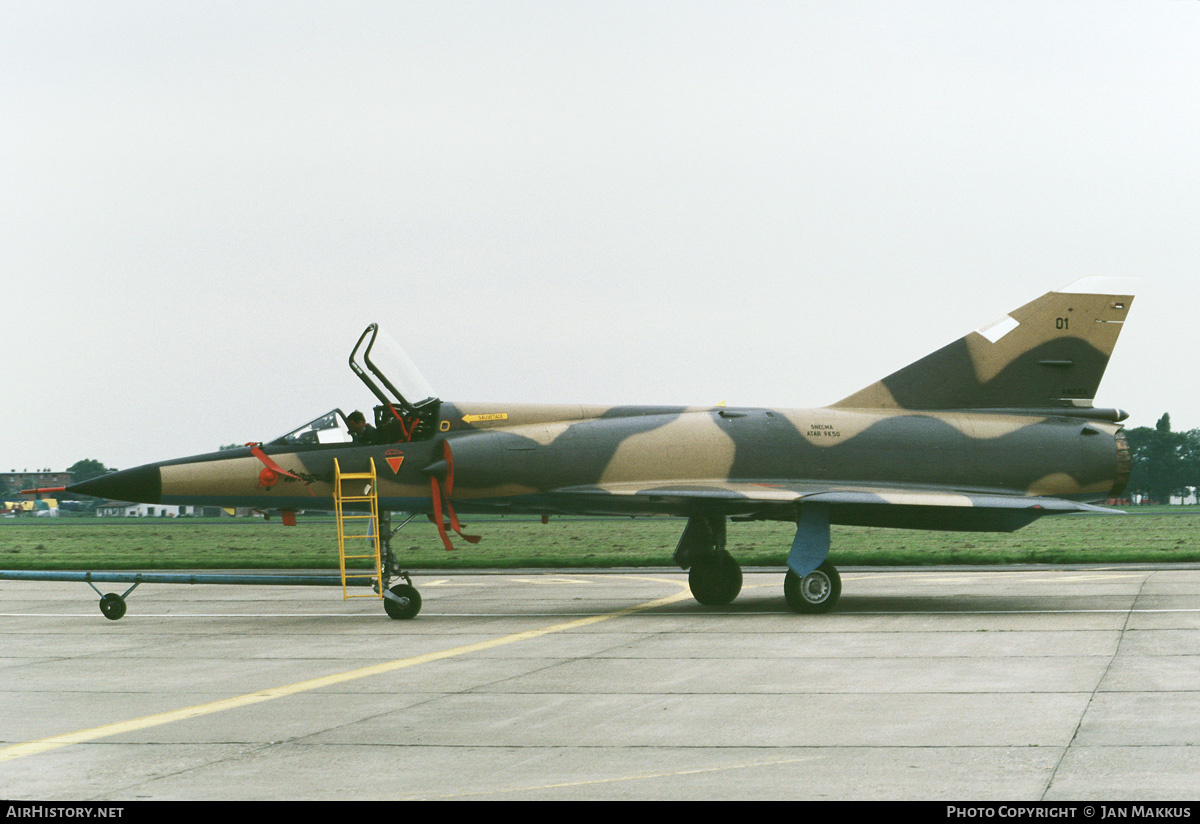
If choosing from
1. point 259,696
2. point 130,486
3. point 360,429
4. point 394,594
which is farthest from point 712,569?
point 259,696

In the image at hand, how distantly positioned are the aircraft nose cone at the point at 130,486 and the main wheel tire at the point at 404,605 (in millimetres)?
3189

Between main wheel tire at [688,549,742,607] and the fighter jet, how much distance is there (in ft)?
0.06

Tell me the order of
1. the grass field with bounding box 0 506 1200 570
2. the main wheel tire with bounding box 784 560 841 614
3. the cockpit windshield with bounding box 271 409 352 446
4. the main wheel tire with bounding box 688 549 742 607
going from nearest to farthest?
the main wheel tire with bounding box 784 560 841 614 < the cockpit windshield with bounding box 271 409 352 446 < the main wheel tire with bounding box 688 549 742 607 < the grass field with bounding box 0 506 1200 570

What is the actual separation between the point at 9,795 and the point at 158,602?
515 inches

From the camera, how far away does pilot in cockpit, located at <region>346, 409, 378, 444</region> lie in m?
15.4

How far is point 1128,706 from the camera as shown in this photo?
7.93 m

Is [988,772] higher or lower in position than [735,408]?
lower

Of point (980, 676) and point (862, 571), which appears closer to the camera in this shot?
point (980, 676)

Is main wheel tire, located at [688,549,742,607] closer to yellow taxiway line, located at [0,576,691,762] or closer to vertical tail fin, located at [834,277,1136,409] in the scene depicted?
yellow taxiway line, located at [0,576,691,762]

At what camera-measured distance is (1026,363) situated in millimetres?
17016

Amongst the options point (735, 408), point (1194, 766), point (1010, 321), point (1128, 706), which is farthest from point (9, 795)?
point (1010, 321)

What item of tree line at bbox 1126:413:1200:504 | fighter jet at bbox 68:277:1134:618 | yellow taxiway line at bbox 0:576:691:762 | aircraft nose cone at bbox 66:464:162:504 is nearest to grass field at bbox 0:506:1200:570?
fighter jet at bbox 68:277:1134:618

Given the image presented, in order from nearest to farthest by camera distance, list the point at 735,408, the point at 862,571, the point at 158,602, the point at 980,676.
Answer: the point at 980,676 → the point at 735,408 → the point at 158,602 → the point at 862,571

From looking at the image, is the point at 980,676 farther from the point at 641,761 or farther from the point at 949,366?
the point at 949,366
